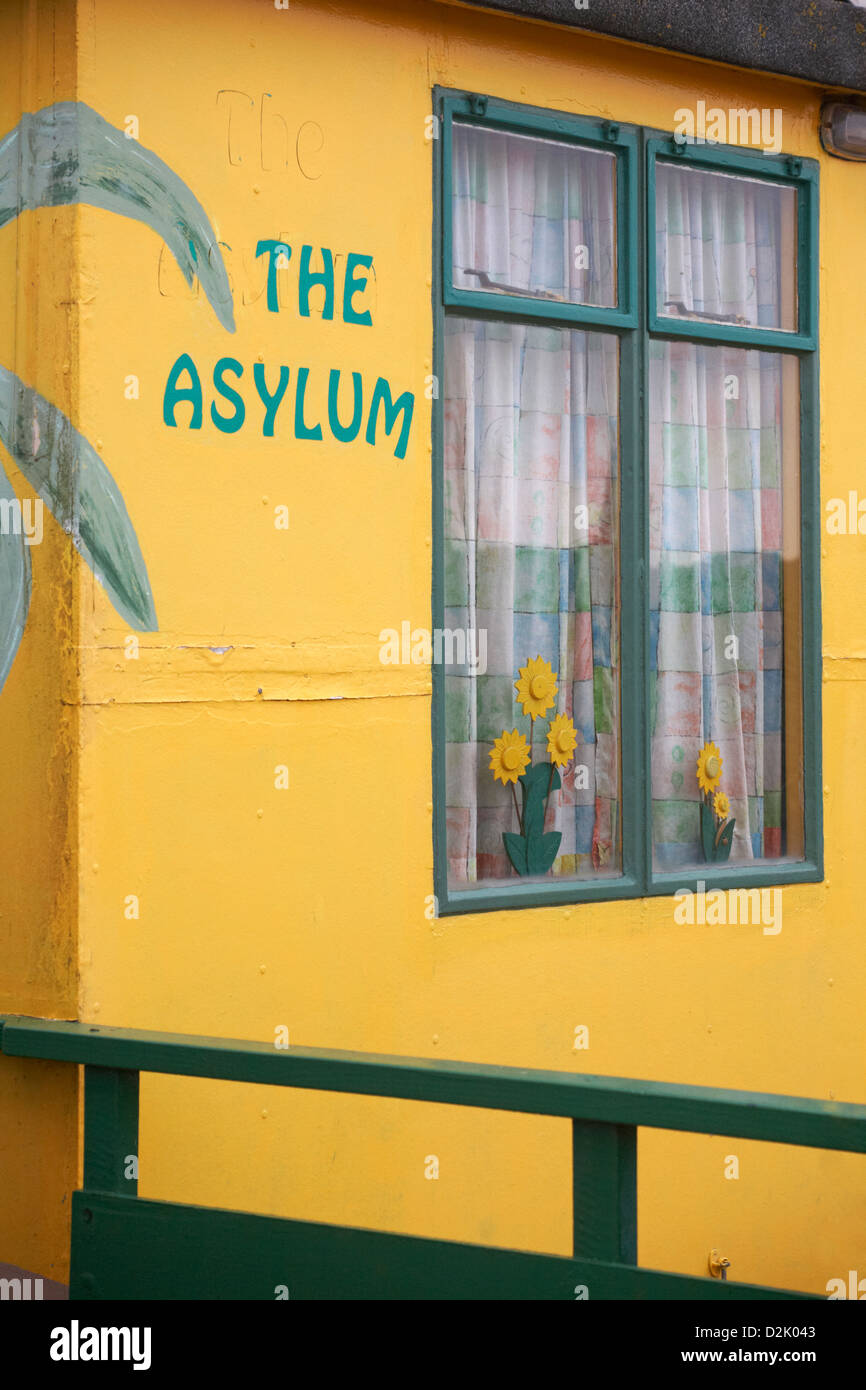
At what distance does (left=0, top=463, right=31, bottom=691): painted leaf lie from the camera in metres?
4.48

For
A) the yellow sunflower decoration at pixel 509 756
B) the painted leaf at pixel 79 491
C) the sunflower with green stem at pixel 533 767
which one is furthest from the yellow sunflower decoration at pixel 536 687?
the painted leaf at pixel 79 491

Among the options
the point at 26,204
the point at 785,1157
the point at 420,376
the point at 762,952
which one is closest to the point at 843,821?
the point at 762,952

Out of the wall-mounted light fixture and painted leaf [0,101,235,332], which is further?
the wall-mounted light fixture

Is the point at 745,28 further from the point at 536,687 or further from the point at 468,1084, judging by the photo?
the point at 468,1084

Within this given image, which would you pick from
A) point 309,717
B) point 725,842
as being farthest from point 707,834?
point 309,717

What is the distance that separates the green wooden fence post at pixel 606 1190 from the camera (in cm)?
321

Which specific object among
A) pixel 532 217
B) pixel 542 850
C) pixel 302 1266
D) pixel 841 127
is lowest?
pixel 302 1266

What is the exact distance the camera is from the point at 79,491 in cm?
436

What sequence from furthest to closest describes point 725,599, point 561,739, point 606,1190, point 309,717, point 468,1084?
point 725,599
point 561,739
point 309,717
point 468,1084
point 606,1190

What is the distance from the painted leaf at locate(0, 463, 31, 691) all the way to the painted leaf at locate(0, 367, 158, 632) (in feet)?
0.36

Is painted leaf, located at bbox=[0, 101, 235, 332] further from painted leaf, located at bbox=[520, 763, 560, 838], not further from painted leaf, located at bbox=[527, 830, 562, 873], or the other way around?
painted leaf, located at bbox=[527, 830, 562, 873]

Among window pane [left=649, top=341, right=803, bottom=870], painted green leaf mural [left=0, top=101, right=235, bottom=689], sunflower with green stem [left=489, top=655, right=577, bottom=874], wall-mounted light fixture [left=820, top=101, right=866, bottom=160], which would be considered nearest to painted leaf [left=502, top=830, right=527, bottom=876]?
sunflower with green stem [left=489, top=655, right=577, bottom=874]

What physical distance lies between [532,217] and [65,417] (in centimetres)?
189

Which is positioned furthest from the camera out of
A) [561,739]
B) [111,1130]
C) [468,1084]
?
[561,739]
